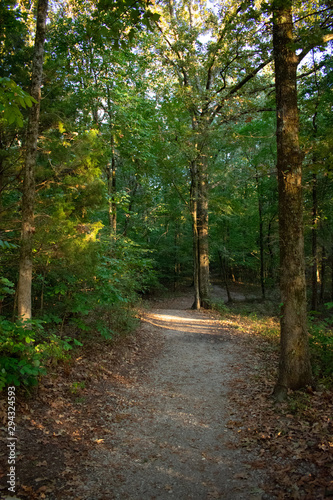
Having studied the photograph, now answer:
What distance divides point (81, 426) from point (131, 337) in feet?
15.5

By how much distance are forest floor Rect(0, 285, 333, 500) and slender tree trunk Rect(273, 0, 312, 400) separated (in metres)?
0.42

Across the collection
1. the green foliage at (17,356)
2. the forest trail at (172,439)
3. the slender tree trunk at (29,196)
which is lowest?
the forest trail at (172,439)

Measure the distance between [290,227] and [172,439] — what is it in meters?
3.82

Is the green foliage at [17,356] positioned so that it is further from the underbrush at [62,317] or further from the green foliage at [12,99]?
the green foliage at [12,99]

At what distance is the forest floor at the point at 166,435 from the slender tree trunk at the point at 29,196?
1563 millimetres

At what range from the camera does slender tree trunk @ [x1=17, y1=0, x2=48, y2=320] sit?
4840 mm

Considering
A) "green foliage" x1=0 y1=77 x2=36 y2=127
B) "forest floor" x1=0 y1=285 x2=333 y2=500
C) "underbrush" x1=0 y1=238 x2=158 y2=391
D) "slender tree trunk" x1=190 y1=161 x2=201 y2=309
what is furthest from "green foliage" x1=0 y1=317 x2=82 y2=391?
"slender tree trunk" x1=190 y1=161 x2=201 y2=309

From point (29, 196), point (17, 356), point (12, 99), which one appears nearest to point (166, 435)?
point (17, 356)

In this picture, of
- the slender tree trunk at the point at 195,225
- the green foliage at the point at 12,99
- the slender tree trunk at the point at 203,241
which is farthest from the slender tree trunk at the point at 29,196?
the slender tree trunk at the point at 203,241

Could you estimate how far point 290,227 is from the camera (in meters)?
4.75

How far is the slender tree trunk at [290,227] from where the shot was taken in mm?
4711

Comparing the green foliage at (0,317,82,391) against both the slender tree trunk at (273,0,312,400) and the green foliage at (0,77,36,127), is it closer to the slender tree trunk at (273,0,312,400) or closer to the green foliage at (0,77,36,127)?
the green foliage at (0,77,36,127)

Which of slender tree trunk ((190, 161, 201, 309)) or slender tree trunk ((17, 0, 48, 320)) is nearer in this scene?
slender tree trunk ((17, 0, 48, 320))

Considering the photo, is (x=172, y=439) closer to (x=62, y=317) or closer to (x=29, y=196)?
(x=62, y=317)
